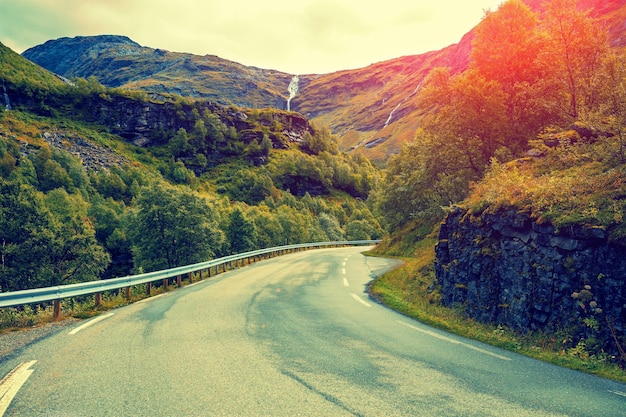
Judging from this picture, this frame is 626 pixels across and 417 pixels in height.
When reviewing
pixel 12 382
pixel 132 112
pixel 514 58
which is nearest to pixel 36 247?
pixel 12 382

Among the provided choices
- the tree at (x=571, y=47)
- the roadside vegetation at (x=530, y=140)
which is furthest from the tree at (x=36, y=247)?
the tree at (x=571, y=47)

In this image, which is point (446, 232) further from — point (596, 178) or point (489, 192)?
point (596, 178)

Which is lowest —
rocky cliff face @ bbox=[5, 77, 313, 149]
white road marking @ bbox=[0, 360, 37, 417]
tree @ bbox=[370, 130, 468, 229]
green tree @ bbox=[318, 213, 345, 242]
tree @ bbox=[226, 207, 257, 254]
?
green tree @ bbox=[318, 213, 345, 242]

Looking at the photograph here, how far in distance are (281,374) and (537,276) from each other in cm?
585

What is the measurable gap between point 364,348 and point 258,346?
184 cm

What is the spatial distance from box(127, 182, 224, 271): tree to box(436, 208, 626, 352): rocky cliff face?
1185 inches

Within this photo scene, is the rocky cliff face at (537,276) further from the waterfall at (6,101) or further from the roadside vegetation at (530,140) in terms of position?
the waterfall at (6,101)

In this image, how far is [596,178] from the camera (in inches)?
313

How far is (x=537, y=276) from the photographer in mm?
7402

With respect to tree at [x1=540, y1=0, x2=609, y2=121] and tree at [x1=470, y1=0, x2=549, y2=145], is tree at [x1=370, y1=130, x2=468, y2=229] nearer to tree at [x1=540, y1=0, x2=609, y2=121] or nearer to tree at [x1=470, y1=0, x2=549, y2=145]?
tree at [x1=470, y1=0, x2=549, y2=145]

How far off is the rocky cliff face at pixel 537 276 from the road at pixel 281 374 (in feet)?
4.86

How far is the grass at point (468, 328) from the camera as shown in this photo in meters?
5.75

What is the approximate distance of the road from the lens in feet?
12.5

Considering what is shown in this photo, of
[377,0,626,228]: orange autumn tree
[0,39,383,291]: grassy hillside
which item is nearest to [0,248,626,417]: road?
[377,0,626,228]: orange autumn tree
